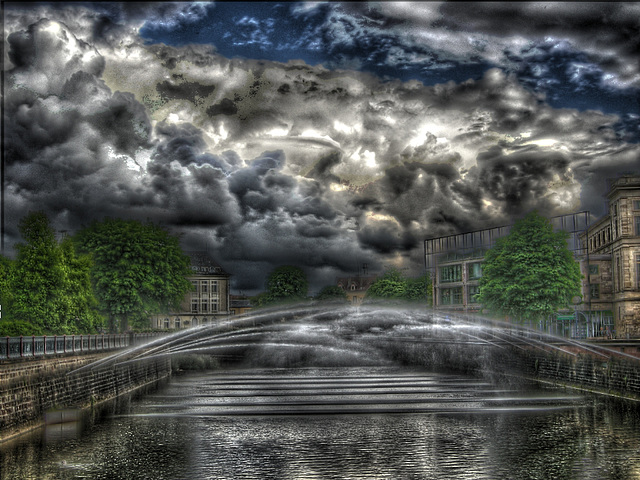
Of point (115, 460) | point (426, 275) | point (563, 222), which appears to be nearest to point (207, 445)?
point (115, 460)

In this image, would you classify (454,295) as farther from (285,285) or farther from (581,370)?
(581,370)

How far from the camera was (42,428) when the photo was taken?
3744 centimetres

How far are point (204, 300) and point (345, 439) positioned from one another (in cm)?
16542

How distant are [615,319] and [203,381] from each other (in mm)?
62627

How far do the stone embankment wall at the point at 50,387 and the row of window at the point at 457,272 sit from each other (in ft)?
338

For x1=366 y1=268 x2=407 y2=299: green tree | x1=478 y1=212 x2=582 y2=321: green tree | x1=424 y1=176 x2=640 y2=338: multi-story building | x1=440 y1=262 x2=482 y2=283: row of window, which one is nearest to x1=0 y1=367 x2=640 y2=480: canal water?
x1=478 y1=212 x2=582 y2=321: green tree

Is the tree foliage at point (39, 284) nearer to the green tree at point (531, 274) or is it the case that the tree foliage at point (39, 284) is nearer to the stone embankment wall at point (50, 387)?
the stone embankment wall at point (50, 387)

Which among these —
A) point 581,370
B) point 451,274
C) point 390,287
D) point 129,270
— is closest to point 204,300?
point 390,287

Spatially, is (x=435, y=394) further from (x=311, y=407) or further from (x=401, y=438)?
(x=401, y=438)

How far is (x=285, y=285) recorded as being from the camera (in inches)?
6353

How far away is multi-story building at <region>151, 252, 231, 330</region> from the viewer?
631 feet

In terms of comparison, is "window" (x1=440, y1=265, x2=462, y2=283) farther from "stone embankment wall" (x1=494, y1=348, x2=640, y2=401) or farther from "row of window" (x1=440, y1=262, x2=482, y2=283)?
"stone embankment wall" (x1=494, y1=348, x2=640, y2=401)

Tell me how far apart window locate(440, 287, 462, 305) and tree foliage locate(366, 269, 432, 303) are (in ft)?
10.5

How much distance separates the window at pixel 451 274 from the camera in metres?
160
